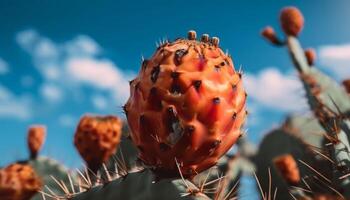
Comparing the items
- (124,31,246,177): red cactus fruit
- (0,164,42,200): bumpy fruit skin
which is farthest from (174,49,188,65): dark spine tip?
(0,164,42,200): bumpy fruit skin

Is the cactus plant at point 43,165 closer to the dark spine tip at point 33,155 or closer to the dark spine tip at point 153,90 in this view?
the dark spine tip at point 33,155

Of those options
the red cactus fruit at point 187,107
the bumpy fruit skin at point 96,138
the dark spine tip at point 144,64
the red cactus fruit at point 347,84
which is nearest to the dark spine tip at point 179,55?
the red cactus fruit at point 187,107

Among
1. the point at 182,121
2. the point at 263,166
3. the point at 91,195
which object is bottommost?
the point at 263,166

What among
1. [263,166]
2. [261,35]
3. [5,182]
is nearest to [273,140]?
[263,166]

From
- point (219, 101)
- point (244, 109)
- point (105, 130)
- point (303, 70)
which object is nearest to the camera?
point (219, 101)

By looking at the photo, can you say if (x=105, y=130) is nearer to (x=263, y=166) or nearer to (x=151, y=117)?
(x=151, y=117)

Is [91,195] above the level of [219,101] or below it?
below

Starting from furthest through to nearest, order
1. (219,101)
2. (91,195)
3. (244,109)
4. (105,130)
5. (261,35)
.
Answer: (261,35)
(105,130)
(91,195)
(244,109)
(219,101)
